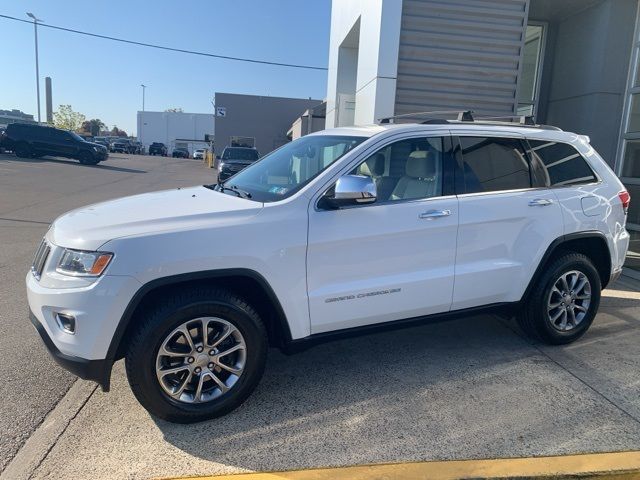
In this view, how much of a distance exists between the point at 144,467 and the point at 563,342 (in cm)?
348

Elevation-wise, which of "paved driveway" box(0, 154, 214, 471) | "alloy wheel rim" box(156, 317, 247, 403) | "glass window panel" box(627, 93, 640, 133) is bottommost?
"paved driveway" box(0, 154, 214, 471)

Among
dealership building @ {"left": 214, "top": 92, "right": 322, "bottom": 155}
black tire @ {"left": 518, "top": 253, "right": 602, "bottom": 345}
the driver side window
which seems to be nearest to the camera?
the driver side window

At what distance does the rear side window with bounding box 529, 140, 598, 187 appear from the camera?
4.25 m

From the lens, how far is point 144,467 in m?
2.74

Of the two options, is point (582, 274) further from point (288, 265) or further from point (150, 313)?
point (150, 313)

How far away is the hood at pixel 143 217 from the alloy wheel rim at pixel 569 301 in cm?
267

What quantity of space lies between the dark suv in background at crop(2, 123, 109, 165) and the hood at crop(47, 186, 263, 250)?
27802 mm

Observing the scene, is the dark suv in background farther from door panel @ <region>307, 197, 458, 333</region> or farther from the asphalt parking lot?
door panel @ <region>307, 197, 458, 333</region>

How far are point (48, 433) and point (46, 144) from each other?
2938 cm

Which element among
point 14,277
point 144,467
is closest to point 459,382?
point 144,467

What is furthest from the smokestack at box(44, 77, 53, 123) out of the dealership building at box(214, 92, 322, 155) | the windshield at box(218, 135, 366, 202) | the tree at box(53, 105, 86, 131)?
the windshield at box(218, 135, 366, 202)

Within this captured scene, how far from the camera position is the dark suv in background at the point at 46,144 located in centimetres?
2819

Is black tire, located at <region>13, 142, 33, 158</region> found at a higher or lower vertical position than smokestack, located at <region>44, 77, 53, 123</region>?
lower

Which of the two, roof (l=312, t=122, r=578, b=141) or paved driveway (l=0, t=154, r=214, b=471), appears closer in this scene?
paved driveway (l=0, t=154, r=214, b=471)
